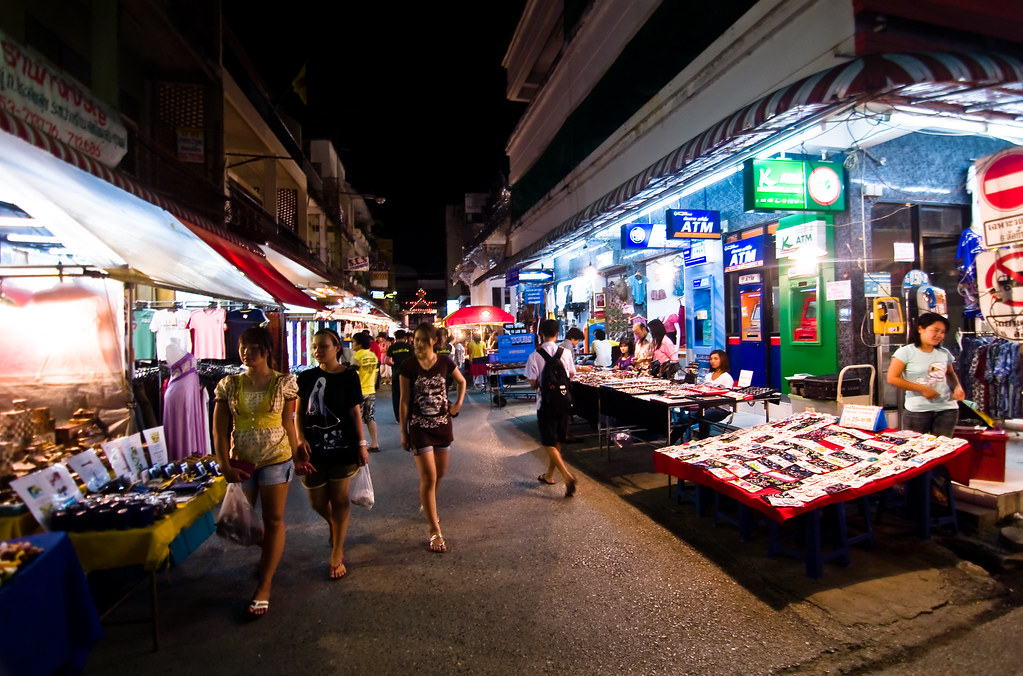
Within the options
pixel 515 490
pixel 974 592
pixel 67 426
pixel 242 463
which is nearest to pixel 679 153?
pixel 515 490

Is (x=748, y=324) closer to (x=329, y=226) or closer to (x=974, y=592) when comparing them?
(x=974, y=592)

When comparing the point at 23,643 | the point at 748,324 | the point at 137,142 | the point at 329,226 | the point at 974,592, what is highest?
the point at 329,226

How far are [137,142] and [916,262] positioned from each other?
14.6 metres

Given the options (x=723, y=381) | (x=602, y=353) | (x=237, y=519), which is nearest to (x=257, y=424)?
(x=237, y=519)

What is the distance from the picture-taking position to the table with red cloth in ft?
13.4

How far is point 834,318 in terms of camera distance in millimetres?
8633

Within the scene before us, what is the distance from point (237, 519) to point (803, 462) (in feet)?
16.1

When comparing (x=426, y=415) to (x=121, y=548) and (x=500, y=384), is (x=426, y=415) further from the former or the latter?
(x=500, y=384)

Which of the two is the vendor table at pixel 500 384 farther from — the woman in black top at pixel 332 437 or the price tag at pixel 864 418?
the woman in black top at pixel 332 437

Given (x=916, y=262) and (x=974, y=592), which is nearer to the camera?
(x=974, y=592)

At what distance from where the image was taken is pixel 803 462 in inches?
186

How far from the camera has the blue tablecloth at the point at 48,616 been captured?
2338 millimetres

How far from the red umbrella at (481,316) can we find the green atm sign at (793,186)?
28.0 feet

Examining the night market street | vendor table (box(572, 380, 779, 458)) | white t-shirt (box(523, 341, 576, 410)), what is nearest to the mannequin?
vendor table (box(572, 380, 779, 458))
